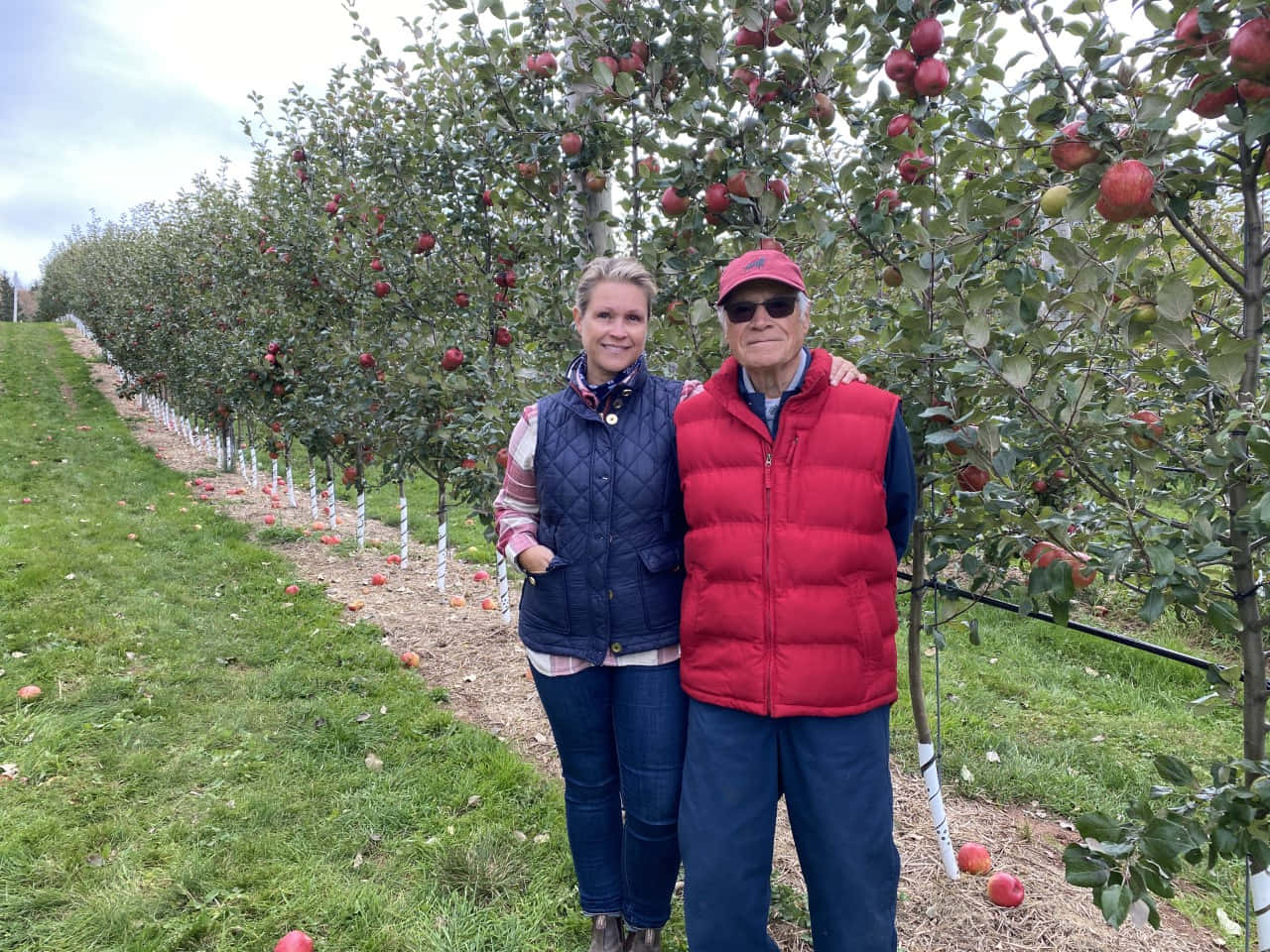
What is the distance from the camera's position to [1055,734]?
405 centimetres

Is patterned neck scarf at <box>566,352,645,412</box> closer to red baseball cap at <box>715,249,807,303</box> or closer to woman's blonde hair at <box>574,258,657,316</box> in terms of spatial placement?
woman's blonde hair at <box>574,258,657,316</box>

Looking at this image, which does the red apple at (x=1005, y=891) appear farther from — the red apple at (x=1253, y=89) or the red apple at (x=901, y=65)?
the red apple at (x=901, y=65)

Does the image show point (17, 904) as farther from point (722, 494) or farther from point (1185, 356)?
point (1185, 356)

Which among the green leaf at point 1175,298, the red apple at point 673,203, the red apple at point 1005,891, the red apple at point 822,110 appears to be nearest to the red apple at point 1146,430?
the green leaf at point 1175,298

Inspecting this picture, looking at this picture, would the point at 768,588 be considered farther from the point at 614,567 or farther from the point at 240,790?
the point at 240,790

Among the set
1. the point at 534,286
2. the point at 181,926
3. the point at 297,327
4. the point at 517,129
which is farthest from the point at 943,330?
the point at 297,327

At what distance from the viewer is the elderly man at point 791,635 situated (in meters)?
1.72

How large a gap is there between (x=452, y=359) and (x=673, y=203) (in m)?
2.09

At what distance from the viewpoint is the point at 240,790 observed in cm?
336

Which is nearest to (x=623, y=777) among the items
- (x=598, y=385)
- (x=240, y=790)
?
(x=598, y=385)

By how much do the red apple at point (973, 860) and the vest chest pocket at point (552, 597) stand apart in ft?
5.76

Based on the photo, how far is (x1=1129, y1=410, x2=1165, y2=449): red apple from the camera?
1.51 m

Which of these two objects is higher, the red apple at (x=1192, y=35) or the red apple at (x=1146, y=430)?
the red apple at (x=1192, y=35)

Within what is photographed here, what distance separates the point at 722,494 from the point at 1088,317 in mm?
849
